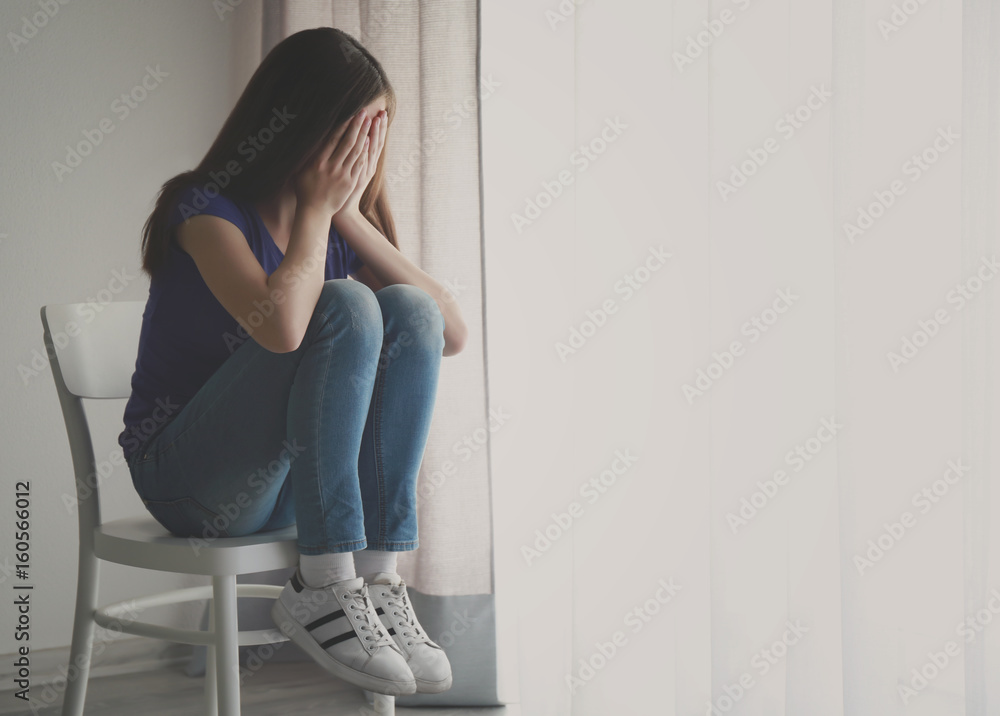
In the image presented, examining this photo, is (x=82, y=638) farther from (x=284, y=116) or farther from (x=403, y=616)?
(x=284, y=116)

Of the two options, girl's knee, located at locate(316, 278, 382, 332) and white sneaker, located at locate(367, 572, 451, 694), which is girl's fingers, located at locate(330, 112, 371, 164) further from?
white sneaker, located at locate(367, 572, 451, 694)

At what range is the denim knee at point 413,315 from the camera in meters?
0.91

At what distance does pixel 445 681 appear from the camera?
0.85 metres

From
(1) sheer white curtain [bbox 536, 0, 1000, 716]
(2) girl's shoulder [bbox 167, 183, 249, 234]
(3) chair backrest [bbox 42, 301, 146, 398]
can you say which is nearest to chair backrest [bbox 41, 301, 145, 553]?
(3) chair backrest [bbox 42, 301, 146, 398]

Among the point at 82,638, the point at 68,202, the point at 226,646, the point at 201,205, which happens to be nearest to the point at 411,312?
the point at 201,205

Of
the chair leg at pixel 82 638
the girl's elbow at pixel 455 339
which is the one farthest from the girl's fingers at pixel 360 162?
the chair leg at pixel 82 638

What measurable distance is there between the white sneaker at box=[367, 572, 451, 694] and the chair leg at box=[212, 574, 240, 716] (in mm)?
153

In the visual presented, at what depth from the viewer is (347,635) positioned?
2.66 ft

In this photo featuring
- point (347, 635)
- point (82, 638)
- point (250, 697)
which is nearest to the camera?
point (347, 635)

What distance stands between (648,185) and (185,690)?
1.26 metres

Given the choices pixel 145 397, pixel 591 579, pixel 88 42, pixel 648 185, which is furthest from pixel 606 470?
pixel 88 42

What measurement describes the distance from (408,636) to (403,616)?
0.02m

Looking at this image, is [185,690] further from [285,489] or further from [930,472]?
[930,472]

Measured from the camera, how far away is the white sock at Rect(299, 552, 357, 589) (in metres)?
0.82
